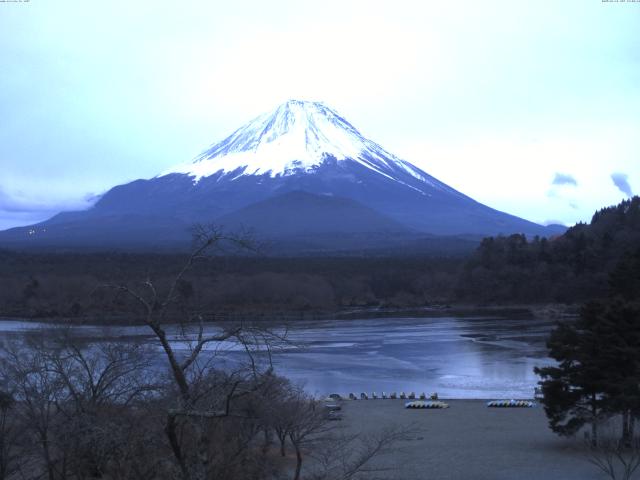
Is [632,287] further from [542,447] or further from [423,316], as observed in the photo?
[423,316]

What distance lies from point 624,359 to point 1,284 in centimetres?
4464

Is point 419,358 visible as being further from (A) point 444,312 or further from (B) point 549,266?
(B) point 549,266

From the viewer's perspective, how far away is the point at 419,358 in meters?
25.8

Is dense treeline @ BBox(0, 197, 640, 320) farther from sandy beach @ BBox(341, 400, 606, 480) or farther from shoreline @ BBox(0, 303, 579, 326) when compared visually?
sandy beach @ BBox(341, 400, 606, 480)

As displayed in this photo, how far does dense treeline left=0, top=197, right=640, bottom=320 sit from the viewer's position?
46.7 m

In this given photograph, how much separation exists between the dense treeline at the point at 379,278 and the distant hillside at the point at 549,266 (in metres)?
0.06

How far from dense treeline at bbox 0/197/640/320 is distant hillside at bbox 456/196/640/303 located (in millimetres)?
60

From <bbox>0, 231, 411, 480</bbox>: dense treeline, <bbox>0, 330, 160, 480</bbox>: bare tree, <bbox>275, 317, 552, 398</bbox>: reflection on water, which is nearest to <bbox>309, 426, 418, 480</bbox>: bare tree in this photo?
<bbox>0, 231, 411, 480</bbox>: dense treeline

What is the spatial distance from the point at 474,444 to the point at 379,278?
43822mm

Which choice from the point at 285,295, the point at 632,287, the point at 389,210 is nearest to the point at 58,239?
the point at 389,210

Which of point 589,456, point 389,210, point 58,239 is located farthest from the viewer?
point 389,210

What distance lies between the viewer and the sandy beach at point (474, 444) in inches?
451

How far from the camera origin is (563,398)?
1236 centimetres

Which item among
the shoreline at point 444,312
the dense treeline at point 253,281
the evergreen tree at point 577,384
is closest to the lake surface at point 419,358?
the evergreen tree at point 577,384
